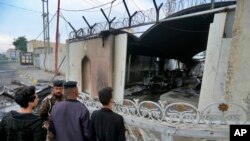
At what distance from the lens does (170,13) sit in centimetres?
626

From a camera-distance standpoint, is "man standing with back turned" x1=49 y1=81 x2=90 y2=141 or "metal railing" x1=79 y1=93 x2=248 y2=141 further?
"metal railing" x1=79 y1=93 x2=248 y2=141

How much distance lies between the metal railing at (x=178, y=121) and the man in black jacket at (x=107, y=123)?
860 mm

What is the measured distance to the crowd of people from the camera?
2043 millimetres

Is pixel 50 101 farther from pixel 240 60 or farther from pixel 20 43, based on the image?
pixel 20 43

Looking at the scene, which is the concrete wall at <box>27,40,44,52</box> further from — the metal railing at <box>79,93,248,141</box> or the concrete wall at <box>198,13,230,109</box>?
the metal railing at <box>79,93,248,141</box>

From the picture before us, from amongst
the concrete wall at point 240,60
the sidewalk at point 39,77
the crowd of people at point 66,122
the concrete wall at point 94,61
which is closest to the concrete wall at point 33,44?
the sidewalk at point 39,77

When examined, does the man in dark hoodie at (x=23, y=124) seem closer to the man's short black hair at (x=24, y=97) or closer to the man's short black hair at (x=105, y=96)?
the man's short black hair at (x=24, y=97)

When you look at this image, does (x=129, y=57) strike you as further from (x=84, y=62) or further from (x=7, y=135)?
(x=7, y=135)

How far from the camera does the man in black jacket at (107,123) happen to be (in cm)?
220

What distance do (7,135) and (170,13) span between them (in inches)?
211

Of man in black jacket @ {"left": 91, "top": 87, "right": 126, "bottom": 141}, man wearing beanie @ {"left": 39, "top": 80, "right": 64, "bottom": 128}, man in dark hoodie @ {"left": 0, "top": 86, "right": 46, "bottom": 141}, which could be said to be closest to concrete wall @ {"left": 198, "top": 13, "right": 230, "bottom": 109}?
man in black jacket @ {"left": 91, "top": 87, "right": 126, "bottom": 141}

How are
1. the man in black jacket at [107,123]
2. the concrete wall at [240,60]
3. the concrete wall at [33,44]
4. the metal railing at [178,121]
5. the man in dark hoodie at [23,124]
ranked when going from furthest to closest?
the concrete wall at [33,44] → the concrete wall at [240,60] → the metal railing at [178,121] → the man in black jacket at [107,123] → the man in dark hoodie at [23,124]

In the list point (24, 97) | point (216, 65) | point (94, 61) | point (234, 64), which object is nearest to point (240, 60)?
point (234, 64)

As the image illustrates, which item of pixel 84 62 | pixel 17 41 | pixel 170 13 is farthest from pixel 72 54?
pixel 17 41
